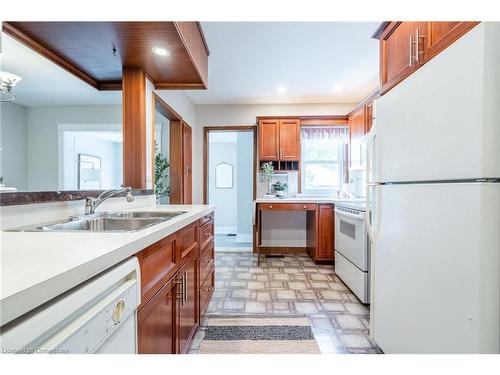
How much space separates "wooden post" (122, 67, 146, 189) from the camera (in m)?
2.06

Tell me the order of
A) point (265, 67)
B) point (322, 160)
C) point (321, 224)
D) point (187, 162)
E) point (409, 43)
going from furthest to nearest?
point (322, 160) → point (187, 162) → point (321, 224) → point (265, 67) → point (409, 43)

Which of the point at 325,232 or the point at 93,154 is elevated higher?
the point at 93,154

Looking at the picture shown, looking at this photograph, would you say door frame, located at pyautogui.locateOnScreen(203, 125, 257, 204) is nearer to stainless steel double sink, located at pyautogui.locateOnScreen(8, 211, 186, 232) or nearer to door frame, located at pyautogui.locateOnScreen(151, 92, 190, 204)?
door frame, located at pyautogui.locateOnScreen(151, 92, 190, 204)

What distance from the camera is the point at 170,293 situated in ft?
4.03

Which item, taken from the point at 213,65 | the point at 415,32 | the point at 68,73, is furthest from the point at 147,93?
the point at 415,32

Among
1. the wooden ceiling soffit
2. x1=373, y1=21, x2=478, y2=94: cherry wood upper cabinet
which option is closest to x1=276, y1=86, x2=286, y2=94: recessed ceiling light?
the wooden ceiling soffit

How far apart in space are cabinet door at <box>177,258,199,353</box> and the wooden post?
95 centimetres

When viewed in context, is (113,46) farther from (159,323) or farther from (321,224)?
(321,224)

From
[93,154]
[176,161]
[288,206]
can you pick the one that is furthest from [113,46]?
[288,206]

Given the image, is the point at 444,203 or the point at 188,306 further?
the point at 188,306

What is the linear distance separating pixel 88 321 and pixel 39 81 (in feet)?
4.82

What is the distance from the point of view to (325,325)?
2025mm
